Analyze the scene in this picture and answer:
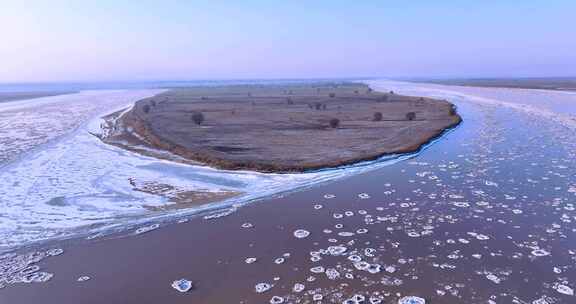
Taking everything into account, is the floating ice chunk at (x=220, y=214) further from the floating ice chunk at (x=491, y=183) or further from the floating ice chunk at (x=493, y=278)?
the floating ice chunk at (x=491, y=183)

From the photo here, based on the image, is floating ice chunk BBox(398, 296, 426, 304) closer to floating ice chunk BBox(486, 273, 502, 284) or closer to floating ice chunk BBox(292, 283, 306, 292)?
floating ice chunk BBox(486, 273, 502, 284)

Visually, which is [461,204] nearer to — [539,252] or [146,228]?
[539,252]

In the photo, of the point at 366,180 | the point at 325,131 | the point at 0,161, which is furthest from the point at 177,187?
the point at 325,131

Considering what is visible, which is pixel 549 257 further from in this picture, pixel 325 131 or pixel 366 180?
pixel 325 131

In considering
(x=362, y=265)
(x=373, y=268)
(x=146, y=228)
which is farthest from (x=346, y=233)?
(x=146, y=228)

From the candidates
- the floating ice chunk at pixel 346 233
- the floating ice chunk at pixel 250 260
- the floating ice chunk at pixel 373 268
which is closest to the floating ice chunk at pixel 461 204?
the floating ice chunk at pixel 346 233

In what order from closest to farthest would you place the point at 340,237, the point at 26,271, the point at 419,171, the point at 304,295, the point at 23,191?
the point at 304,295
the point at 26,271
the point at 340,237
the point at 23,191
the point at 419,171
